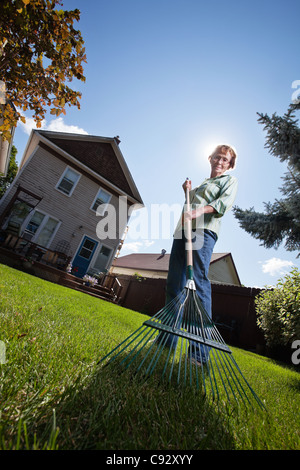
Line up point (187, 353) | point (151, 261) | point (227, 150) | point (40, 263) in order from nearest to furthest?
point (187, 353)
point (227, 150)
point (40, 263)
point (151, 261)

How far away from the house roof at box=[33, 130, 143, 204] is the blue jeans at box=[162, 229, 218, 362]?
1149 centimetres

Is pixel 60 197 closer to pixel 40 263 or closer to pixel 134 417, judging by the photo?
pixel 40 263

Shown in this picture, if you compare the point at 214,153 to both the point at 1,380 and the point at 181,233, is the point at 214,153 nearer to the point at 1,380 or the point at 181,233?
the point at 181,233

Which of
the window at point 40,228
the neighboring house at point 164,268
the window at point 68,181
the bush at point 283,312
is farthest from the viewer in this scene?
the neighboring house at point 164,268

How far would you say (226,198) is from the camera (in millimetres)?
2562

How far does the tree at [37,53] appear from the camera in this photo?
1.94 m

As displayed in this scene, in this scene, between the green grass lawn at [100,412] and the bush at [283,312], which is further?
the bush at [283,312]

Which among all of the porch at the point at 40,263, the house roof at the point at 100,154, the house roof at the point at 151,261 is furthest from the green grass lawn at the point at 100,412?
the house roof at the point at 151,261

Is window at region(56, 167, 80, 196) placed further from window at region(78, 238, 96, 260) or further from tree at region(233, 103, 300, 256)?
tree at region(233, 103, 300, 256)

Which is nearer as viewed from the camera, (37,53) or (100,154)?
(37,53)

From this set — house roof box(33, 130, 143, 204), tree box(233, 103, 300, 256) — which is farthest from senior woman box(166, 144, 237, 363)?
house roof box(33, 130, 143, 204)

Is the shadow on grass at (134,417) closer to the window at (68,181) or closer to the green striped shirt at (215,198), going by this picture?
the green striped shirt at (215,198)

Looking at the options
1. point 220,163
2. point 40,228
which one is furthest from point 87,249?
point 220,163

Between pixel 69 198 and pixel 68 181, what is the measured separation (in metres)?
0.98
